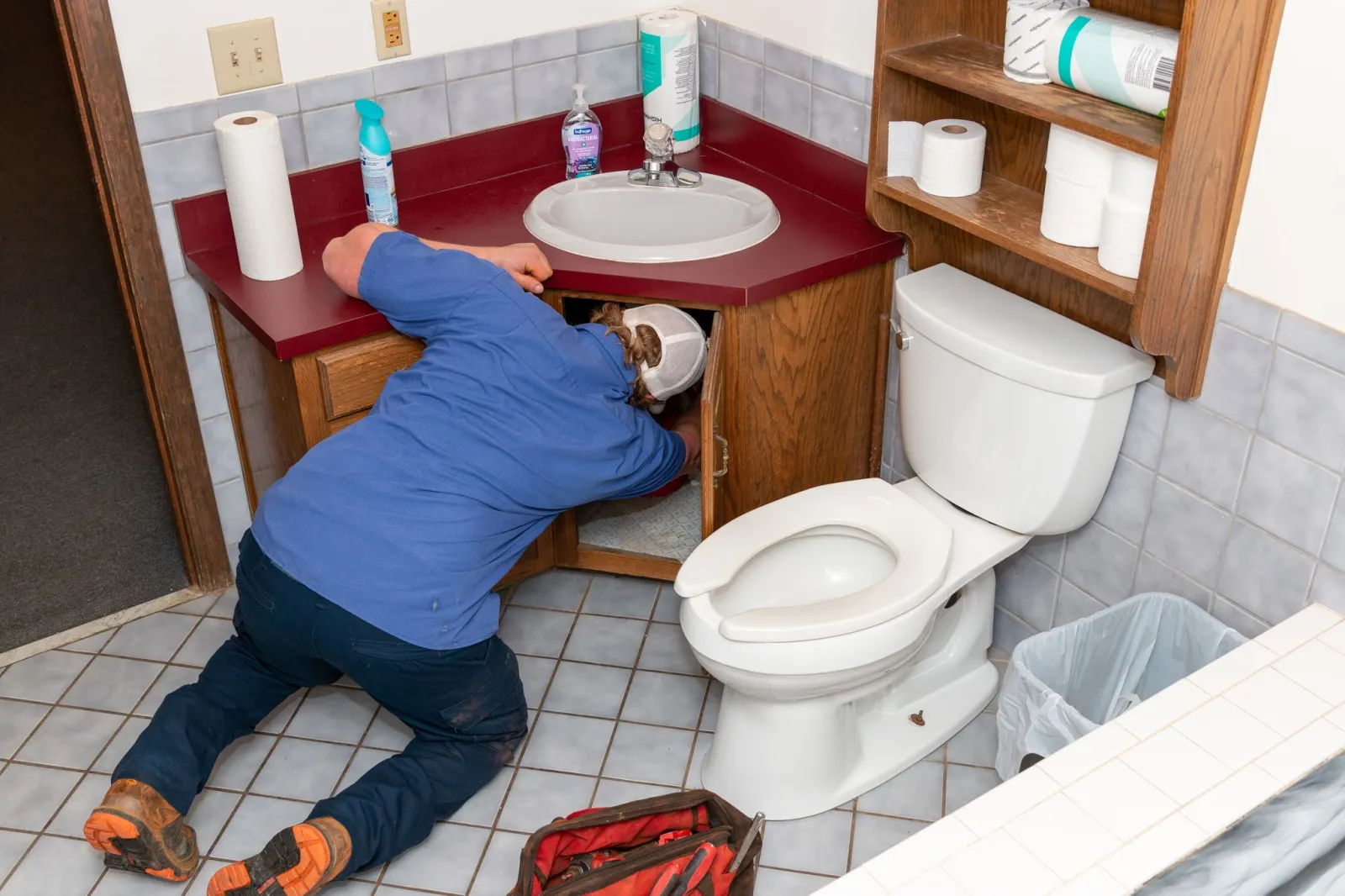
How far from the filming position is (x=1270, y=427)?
1812mm

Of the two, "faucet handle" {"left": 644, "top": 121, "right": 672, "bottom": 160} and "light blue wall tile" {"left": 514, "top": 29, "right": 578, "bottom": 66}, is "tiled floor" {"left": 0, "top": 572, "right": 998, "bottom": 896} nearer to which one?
"faucet handle" {"left": 644, "top": 121, "right": 672, "bottom": 160}

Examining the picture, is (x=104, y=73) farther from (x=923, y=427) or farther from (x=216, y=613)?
(x=923, y=427)

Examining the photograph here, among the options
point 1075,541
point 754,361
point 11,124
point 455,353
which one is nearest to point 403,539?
point 455,353

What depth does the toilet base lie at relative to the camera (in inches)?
81.9

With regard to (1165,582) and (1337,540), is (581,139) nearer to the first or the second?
(1165,582)

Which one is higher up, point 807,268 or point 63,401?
point 807,268

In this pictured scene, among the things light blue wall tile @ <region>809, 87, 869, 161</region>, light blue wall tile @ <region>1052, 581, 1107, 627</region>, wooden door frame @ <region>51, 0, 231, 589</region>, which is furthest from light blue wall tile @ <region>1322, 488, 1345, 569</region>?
wooden door frame @ <region>51, 0, 231, 589</region>

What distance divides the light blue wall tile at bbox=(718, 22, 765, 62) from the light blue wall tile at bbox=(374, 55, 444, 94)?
552mm

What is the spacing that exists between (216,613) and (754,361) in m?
1.18

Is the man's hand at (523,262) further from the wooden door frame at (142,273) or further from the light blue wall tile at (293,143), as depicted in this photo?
the wooden door frame at (142,273)

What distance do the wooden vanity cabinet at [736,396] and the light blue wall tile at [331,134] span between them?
0.33 metres

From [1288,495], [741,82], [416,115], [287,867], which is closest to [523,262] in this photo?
[416,115]

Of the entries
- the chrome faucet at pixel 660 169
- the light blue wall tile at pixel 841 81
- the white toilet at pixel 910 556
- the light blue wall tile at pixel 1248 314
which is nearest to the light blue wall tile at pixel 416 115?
the chrome faucet at pixel 660 169

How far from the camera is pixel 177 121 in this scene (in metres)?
2.24
